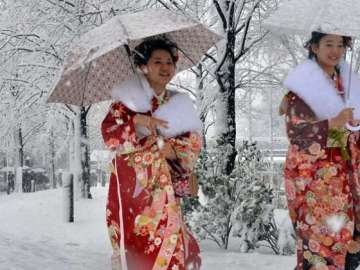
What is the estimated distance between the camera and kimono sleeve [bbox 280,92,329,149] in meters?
3.33

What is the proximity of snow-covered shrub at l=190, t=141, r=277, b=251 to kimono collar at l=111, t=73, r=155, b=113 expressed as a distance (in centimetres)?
299

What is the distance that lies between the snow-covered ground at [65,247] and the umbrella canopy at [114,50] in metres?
1.79

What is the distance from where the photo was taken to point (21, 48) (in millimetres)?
10945

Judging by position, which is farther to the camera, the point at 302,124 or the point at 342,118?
the point at 302,124

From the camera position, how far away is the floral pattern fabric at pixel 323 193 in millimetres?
3395

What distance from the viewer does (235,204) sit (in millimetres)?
6242

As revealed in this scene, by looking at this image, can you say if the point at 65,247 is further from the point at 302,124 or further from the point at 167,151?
the point at 302,124

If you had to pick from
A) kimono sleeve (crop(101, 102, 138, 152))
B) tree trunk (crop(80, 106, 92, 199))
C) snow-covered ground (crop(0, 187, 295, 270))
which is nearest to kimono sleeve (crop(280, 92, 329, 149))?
kimono sleeve (crop(101, 102, 138, 152))

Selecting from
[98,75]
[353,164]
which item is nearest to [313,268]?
[353,164]

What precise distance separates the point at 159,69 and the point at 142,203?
79 cm

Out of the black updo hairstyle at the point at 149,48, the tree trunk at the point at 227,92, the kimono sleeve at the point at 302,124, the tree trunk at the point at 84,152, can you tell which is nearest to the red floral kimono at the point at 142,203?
the black updo hairstyle at the point at 149,48

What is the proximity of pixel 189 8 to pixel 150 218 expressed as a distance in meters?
6.94

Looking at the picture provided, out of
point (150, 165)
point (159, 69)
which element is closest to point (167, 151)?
point (150, 165)

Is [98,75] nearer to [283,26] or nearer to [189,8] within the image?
[283,26]
